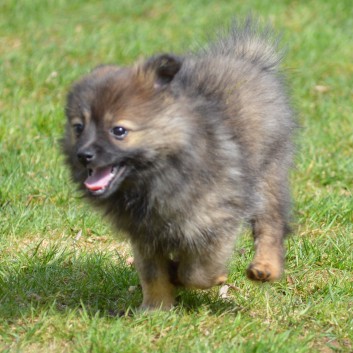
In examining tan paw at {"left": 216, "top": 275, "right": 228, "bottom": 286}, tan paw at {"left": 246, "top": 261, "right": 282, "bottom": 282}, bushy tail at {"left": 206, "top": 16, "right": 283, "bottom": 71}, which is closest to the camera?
tan paw at {"left": 216, "top": 275, "right": 228, "bottom": 286}

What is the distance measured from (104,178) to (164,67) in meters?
0.64

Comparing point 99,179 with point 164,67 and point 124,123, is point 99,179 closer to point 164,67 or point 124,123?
point 124,123

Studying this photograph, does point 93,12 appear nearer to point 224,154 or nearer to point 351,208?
point 351,208

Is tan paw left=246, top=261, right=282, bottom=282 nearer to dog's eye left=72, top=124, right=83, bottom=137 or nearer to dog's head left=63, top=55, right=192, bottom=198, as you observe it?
dog's head left=63, top=55, right=192, bottom=198

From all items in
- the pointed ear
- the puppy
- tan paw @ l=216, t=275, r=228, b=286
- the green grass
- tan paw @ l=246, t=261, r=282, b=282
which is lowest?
the green grass

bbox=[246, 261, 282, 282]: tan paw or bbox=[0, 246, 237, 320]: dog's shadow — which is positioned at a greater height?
bbox=[246, 261, 282, 282]: tan paw

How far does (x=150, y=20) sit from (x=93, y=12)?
764mm

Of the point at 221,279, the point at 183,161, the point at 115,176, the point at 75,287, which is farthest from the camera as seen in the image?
the point at 75,287

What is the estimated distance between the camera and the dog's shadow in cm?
502

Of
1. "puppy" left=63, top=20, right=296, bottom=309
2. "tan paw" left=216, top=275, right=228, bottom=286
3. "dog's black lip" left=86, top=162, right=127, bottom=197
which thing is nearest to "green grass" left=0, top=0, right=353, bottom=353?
"tan paw" left=216, top=275, right=228, bottom=286

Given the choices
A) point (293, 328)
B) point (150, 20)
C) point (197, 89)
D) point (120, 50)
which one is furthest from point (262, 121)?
point (150, 20)

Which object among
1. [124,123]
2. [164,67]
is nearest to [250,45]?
[164,67]

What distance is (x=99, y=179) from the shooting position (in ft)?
14.6

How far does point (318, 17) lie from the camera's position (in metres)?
11.1
